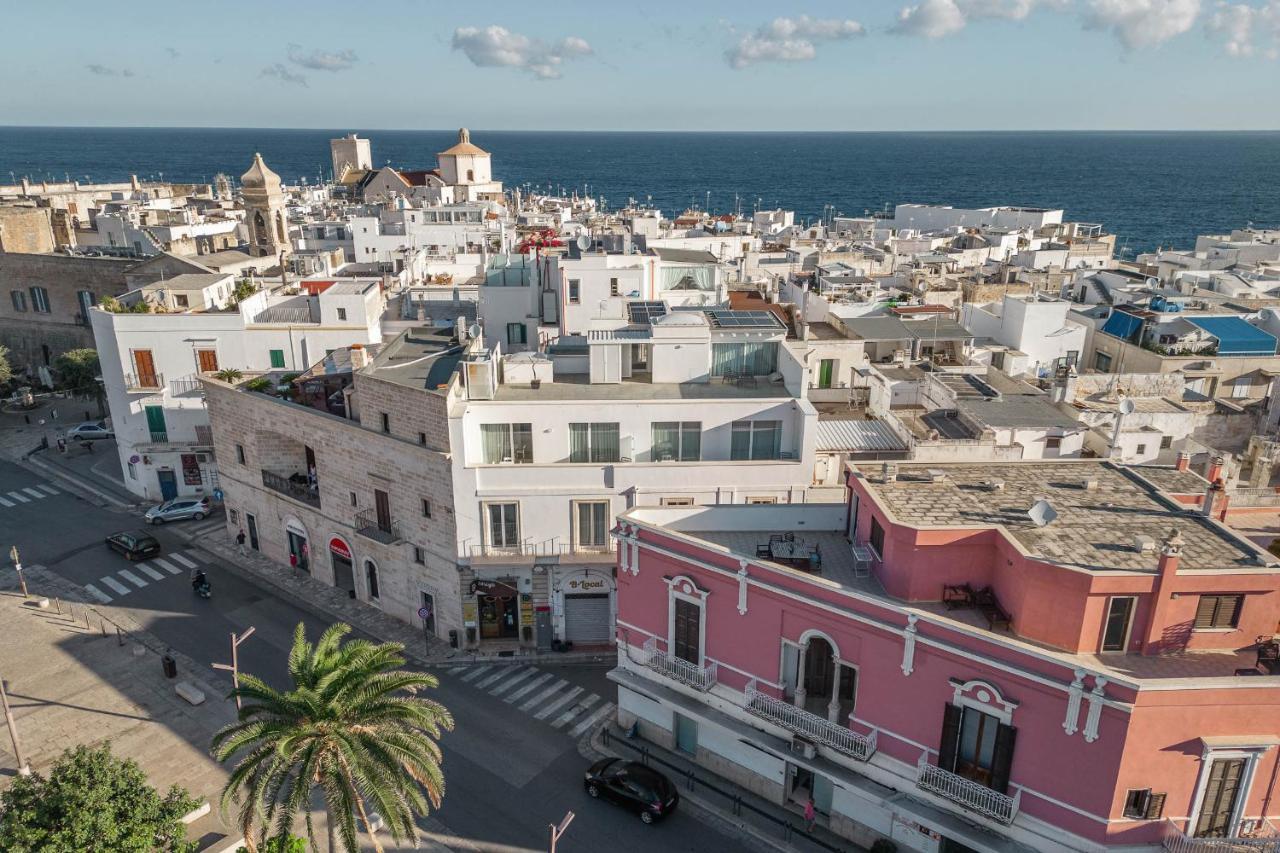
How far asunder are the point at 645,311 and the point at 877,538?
66.5ft

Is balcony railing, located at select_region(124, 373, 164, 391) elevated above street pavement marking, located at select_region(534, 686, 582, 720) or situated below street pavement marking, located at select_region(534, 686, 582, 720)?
above

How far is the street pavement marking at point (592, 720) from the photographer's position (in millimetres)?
33625

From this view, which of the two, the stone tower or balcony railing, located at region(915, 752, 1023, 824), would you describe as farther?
the stone tower

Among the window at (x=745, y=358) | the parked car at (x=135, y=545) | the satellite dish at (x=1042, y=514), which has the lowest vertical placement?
the parked car at (x=135, y=545)

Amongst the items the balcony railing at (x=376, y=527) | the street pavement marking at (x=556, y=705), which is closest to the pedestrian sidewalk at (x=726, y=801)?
the street pavement marking at (x=556, y=705)

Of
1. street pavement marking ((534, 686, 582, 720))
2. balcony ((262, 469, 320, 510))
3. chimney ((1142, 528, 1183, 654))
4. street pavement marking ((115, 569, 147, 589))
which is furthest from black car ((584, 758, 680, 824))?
street pavement marking ((115, 569, 147, 589))

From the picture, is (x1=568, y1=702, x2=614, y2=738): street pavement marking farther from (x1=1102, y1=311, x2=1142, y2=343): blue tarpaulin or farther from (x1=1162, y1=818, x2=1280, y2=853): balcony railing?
(x1=1102, y1=311, x2=1142, y2=343): blue tarpaulin

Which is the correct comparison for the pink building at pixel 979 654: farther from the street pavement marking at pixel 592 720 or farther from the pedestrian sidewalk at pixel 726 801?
the street pavement marking at pixel 592 720

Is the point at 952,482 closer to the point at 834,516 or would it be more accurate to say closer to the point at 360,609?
the point at 834,516

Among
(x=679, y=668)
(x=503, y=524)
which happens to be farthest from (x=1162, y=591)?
(x=503, y=524)

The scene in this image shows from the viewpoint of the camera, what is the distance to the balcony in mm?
43438

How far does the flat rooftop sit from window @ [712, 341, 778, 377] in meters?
11.5

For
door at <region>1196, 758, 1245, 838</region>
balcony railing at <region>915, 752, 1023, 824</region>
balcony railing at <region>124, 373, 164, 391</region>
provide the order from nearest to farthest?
1. door at <region>1196, 758, 1245, 838</region>
2. balcony railing at <region>915, 752, 1023, 824</region>
3. balcony railing at <region>124, 373, 164, 391</region>

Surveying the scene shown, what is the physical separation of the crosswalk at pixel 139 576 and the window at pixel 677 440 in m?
27.3
